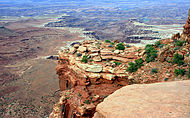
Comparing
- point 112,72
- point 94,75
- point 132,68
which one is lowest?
point 94,75

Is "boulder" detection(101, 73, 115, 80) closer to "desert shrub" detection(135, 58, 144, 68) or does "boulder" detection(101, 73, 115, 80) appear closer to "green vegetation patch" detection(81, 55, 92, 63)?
"green vegetation patch" detection(81, 55, 92, 63)

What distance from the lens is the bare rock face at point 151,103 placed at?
8.55 m

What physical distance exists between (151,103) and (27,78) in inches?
1810

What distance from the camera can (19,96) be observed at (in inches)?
1463

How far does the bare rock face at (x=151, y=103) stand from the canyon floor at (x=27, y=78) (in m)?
22.9

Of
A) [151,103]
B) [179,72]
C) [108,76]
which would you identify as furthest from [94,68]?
[151,103]

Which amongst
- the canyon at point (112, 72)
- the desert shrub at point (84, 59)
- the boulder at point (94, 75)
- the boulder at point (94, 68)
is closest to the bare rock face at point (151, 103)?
the canyon at point (112, 72)

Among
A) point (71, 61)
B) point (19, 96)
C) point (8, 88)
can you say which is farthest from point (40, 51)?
point (71, 61)

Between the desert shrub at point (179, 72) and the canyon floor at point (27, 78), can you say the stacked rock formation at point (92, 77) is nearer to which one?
the desert shrub at point (179, 72)

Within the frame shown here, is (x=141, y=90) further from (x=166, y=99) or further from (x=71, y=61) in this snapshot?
(x=71, y=61)

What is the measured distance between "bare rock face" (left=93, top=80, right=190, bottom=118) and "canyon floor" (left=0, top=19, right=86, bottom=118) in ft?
75.2

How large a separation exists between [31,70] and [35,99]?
22746 millimetres

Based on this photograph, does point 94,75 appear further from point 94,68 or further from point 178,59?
point 178,59

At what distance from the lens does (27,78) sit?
48.7m
